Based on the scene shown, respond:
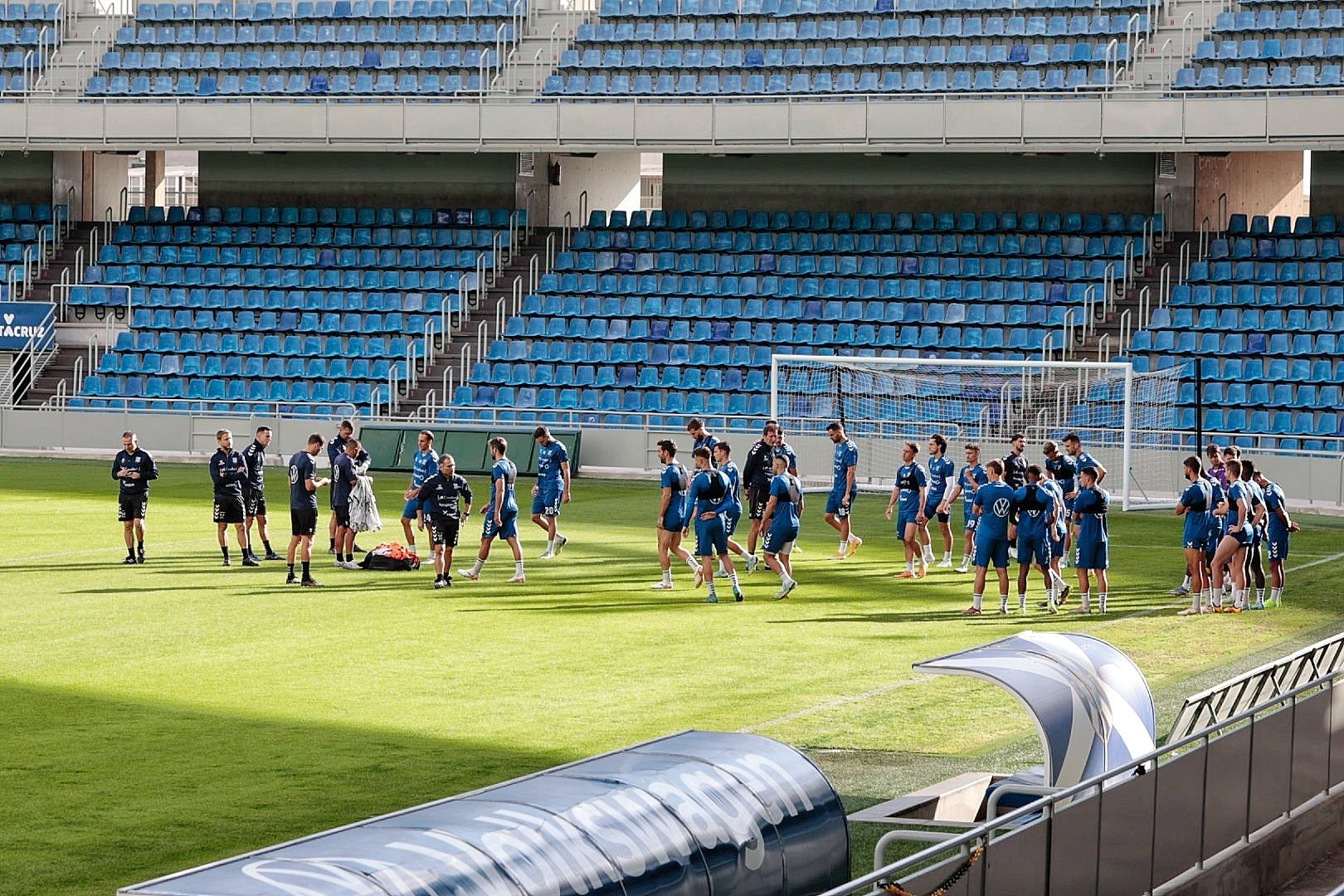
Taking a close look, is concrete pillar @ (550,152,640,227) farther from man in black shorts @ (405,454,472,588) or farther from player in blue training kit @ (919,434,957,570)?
man in black shorts @ (405,454,472,588)

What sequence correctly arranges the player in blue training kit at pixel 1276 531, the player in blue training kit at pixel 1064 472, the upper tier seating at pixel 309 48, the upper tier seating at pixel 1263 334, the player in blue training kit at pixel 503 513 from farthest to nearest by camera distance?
1. the upper tier seating at pixel 309 48
2. the upper tier seating at pixel 1263 334
3. the player in blue training kit at pixel 1064 472
4. the player in blue training kit at pixel 503 513
5. the player in blue training kit at pixel 1276 531

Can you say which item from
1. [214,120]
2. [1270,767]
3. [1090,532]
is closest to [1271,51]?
[1090,532]

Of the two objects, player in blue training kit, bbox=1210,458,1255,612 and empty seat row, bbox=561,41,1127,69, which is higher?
empty seat row, bbox=561,41,1127,69

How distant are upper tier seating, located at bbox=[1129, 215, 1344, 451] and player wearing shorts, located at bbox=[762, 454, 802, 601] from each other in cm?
1474

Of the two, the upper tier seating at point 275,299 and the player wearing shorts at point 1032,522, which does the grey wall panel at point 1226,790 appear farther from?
the upper tier seating at point 275,299

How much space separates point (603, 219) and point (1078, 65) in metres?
11.5

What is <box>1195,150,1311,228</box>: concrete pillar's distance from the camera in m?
41.8

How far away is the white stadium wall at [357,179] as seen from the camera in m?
46.7

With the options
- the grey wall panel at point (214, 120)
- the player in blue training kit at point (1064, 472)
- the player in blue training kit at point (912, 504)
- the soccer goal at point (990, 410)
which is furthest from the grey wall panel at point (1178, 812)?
the grey wall panel at point (214, 120)

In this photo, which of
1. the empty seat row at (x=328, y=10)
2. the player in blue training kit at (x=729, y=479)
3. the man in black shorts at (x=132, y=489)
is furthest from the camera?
the empty seat row at (x=328, y=10)

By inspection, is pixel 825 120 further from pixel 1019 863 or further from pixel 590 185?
pixel 1019 863

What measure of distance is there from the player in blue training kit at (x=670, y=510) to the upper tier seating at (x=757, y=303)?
1499cm

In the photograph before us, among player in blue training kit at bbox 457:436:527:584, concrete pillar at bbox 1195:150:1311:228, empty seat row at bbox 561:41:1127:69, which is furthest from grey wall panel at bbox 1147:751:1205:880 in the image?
concrete pillar at bbox 1195:150:1311:228

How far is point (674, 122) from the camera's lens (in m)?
41.5
